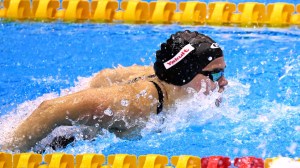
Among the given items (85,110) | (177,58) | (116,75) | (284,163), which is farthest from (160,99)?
(284,163)

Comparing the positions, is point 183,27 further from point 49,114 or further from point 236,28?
point 49,114

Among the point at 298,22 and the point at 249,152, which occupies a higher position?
the point at 298,22

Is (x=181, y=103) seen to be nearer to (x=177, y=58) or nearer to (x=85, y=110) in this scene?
(x=177, y=58)

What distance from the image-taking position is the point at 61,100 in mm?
3967

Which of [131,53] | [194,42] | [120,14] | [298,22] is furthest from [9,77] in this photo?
[298,22]

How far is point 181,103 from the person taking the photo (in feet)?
13.9

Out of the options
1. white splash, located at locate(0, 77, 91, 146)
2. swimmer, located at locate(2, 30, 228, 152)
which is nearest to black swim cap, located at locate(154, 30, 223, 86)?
swimmer, located at locate(2, 30, 228, 152)

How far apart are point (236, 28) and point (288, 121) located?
2107 mm

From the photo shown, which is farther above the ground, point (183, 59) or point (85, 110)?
point (183, 59)

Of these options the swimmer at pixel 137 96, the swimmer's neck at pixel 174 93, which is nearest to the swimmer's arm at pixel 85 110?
the swimmer at pixel 137 96

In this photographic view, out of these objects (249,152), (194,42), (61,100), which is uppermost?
(194,42)

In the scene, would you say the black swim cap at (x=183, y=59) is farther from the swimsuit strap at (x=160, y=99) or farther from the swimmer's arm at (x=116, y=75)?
the swimmer's arm at (x=116, y=75)

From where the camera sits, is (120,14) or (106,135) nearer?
(106,135)

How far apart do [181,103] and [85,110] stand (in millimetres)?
598
